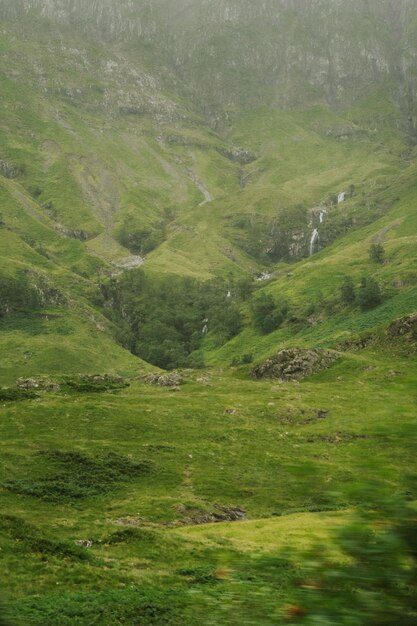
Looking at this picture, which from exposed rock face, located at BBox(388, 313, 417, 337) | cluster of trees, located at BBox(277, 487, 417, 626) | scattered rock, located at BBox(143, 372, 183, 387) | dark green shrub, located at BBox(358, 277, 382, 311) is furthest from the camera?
dark green shrub, located at BBox(358, 277, 382, 311)

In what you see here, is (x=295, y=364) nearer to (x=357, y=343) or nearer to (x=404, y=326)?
(x=357, y=343)

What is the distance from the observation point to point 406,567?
6.07 meters

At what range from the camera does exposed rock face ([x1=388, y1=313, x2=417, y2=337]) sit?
97.0 metres

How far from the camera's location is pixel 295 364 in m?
96.2

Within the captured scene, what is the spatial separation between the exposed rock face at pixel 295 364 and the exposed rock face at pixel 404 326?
38.4 feet

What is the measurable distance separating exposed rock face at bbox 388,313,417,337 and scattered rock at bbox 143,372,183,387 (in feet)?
125

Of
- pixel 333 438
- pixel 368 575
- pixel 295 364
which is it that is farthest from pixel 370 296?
pixel 368 575

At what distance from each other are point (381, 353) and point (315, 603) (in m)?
95.7

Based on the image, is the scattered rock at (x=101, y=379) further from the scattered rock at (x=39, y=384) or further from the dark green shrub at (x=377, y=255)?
the dark green shrub at (x=377, y=255)

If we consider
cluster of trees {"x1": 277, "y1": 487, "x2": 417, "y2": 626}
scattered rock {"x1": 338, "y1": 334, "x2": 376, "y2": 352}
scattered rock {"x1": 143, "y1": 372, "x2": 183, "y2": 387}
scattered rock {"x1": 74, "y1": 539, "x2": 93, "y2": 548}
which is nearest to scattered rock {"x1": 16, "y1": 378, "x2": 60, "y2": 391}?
scattered rock {"x1": 143, "y1": 372, "x2": 183, "y2": 387}

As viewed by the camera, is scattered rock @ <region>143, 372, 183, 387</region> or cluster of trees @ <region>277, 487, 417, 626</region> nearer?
cluster of trees @ <region>277, 487, 417, 626</region>

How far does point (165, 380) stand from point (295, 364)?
856 inches

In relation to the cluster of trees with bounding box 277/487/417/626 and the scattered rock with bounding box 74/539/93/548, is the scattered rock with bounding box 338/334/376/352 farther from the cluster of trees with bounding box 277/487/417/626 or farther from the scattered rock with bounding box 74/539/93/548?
the cluster of trees with bounding box 277/487/417/626

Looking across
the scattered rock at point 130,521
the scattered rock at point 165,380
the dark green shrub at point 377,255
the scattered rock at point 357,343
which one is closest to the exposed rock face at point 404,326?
the scattered rock at point 357,343
